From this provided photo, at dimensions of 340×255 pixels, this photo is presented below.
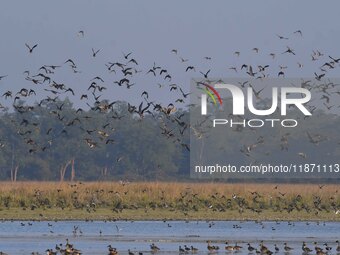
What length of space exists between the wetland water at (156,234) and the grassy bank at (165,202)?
Answer: 15.1 feet

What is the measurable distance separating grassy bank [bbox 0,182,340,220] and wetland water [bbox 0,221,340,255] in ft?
15.1

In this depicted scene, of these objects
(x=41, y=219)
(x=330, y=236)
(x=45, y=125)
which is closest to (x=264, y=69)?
(x=330, y=236)

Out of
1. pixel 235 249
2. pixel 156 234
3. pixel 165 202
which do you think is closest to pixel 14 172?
pixel 165 202

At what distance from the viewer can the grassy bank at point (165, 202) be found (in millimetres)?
59969

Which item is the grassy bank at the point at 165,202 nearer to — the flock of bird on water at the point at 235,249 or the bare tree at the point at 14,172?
the flock of bird on water at the point at 235,249

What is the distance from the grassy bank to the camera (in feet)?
197

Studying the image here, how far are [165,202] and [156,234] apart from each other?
17534mm

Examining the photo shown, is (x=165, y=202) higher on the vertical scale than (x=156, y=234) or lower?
higher

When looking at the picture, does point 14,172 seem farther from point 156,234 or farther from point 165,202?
point 156,234

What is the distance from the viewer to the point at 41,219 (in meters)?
54.9

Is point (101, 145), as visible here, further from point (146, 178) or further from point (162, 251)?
point (162, 251)

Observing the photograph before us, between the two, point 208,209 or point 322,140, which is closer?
point 208,209

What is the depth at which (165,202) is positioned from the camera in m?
64.8

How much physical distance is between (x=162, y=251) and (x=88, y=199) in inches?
987
